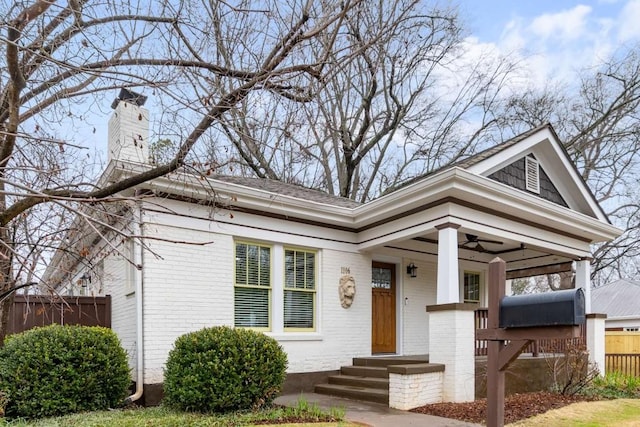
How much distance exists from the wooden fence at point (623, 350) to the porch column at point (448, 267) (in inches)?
349

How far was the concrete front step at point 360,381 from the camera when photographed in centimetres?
881

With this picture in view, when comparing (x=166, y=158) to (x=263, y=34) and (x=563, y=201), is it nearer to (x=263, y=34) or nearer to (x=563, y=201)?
(x=263, y=34)

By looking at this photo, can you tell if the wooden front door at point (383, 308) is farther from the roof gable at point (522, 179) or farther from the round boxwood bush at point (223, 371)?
the round boxwood bush at point (223, 371)

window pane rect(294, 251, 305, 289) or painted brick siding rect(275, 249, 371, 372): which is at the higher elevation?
window pane rect(294, 251, 305, 289)

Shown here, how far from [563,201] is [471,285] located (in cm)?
324

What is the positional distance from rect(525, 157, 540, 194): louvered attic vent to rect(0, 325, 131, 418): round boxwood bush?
28.9ft

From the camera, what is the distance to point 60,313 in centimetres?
902

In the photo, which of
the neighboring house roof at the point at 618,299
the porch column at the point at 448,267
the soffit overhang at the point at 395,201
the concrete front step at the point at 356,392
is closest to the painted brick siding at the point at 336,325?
the concrete front step at the point at 356,392

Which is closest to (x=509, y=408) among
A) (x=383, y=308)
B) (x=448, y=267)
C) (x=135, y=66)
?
(x=448, y=267)

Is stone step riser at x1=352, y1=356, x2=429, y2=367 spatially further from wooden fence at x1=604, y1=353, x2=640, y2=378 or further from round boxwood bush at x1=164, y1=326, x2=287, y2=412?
wooden fence at x1=604, y1=353, x2=640, y2=378

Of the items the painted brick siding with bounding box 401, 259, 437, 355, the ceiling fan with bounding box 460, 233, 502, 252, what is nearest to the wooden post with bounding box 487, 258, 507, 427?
the ceiling fan with bounding box 460, 233, 502, 252

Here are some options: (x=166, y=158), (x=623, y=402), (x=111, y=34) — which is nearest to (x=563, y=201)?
(x=623, y=402)

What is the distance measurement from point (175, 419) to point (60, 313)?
4172 millimetres

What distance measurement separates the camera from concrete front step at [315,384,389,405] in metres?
8.35
